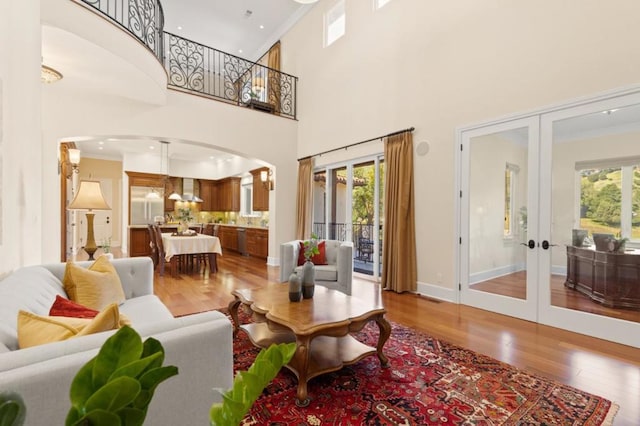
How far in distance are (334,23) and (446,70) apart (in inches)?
140

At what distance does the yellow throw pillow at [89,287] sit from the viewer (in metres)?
2.28

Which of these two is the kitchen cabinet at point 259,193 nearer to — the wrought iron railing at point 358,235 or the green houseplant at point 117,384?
the wrought iron railing at point 358,235

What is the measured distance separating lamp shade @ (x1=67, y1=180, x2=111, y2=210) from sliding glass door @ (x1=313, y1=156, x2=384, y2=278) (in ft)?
14.0

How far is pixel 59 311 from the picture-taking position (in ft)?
5.31

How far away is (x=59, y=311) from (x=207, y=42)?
9583 mm

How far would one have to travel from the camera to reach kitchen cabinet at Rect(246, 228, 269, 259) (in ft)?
26.5

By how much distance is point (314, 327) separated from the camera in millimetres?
2100

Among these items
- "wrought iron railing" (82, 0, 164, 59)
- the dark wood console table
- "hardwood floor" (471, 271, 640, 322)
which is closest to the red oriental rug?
"hardwood floor" (471, 271, 640, 322)

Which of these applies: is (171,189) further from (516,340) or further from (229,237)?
(516,340)

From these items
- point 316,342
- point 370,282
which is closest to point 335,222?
point 370,282

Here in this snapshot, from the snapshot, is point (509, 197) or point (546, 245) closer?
point (546, 245)

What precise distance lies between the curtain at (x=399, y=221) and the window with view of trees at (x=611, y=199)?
2.14 m

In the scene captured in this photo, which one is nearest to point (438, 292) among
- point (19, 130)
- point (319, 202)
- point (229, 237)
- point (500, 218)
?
point (500, 218)

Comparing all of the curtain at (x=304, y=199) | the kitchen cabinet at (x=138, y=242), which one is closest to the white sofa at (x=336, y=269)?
the curtain at (x=304, y=199)
